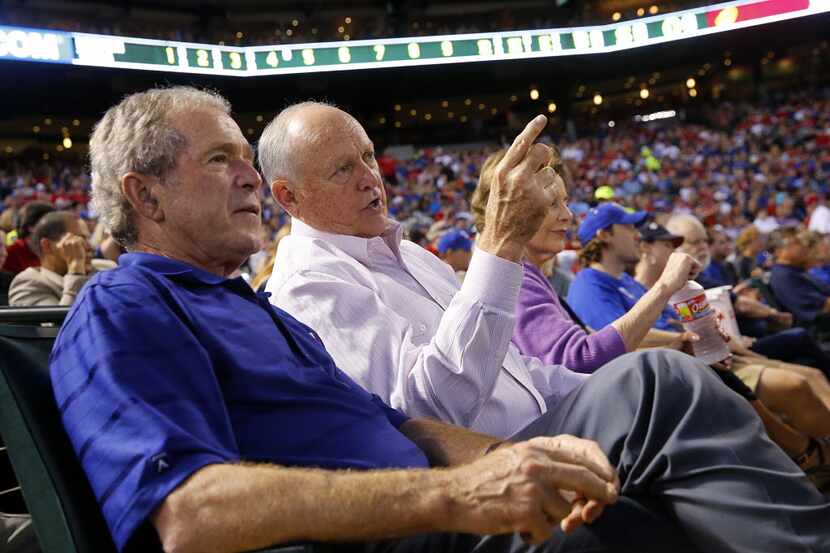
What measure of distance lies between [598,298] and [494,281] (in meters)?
1.91

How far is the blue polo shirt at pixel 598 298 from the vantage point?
343cm

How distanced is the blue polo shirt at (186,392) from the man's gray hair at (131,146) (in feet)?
0.49

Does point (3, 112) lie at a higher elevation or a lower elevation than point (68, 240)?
higher

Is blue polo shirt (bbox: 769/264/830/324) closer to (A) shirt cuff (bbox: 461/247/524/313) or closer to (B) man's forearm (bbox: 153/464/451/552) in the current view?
(A) shirt cuff (bbox: 461/247/524/313)

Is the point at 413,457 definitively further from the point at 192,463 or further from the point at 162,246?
the point at 162,246

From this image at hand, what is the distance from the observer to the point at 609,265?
3.60 m

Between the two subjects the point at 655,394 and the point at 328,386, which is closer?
the point at 655,394

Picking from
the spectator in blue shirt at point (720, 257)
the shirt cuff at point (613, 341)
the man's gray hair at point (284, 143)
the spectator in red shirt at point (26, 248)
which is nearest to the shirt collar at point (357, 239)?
the man's gray hair at point (284, 143)

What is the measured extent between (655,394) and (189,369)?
69 cm

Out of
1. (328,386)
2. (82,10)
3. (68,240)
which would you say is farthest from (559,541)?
(82,10)

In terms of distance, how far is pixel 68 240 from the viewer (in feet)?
12.2

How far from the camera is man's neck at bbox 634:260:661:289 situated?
415cm

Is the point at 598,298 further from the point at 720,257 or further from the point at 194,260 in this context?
the point at 720,257

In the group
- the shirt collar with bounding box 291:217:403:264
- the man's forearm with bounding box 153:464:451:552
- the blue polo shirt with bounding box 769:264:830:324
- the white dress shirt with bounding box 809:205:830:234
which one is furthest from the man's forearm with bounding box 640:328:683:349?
the white dress shirt with bounding box 809:205:830:234
